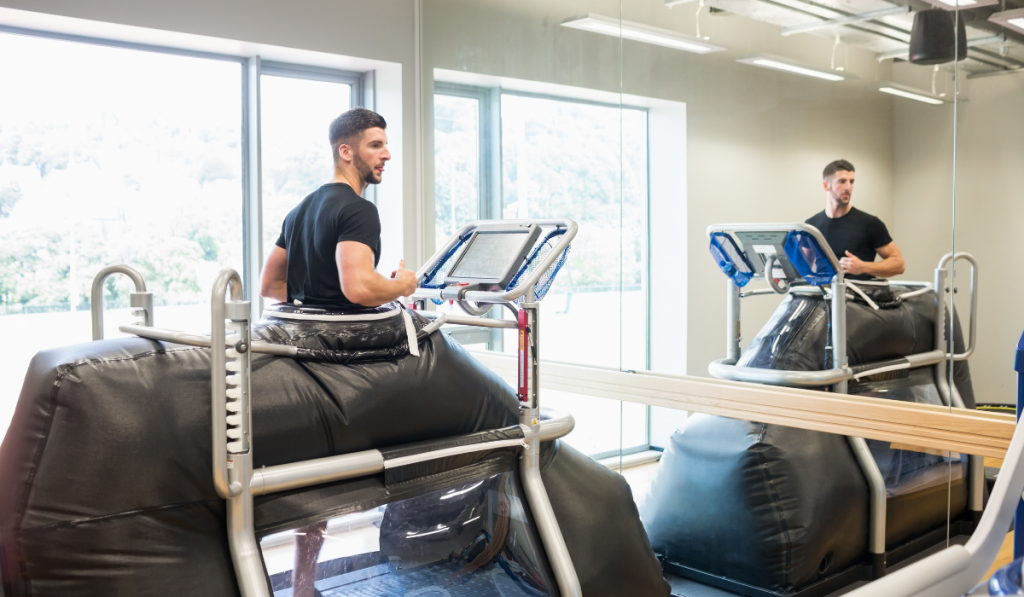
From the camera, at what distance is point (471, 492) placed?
2572 mm

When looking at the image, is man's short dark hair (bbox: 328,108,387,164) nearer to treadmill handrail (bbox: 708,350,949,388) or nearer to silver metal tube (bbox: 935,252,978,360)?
treadmill handrail (bbox: 708,350,949,388)

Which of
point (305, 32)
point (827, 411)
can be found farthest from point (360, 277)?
point (305, 32)

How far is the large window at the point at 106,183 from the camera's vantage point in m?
3.73

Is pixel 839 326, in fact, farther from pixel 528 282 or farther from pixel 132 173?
pixel 132 173

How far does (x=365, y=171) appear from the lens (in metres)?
2.57

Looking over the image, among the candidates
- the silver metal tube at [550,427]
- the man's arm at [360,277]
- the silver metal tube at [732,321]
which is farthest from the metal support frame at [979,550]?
the man's arm at [360,277]

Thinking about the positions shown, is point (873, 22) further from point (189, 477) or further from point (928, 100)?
point (189, 477)

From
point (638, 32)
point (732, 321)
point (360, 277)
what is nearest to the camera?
point (360, 277)

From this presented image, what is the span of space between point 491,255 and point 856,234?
129 cm

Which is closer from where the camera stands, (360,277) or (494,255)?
(360,277)

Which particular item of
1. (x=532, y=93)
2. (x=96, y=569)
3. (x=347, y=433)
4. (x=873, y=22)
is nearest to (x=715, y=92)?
(x=873, y=22)

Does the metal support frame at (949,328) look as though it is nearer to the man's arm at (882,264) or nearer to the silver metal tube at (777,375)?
the man's arm at (882,264)

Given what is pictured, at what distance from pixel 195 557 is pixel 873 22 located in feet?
8.79

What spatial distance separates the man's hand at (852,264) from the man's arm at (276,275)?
1.93 meters
